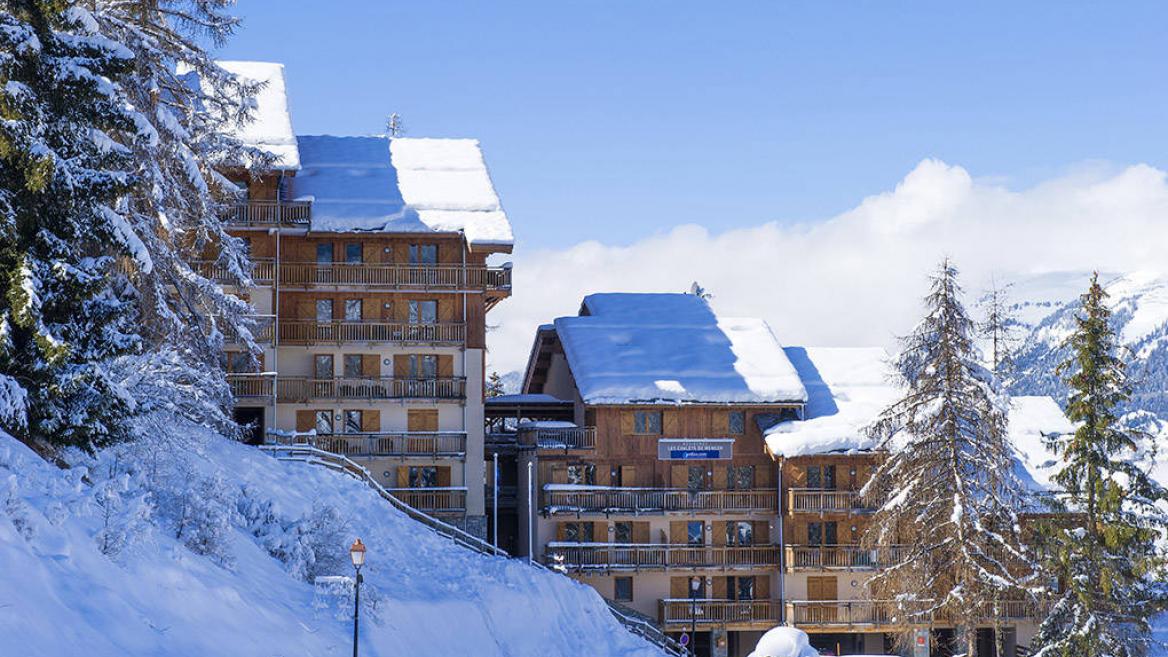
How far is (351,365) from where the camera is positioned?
167 feet

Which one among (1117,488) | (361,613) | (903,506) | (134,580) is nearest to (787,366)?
(903,506)

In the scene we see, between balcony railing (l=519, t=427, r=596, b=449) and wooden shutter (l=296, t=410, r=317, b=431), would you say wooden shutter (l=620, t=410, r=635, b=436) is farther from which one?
wooden shutter (l=296, t=410, r=317, b=431)

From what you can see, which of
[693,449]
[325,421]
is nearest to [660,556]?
[693,449]

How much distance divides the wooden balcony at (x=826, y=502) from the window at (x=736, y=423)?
3.44m

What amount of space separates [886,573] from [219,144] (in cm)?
2475

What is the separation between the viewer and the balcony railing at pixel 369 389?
49.6 meters

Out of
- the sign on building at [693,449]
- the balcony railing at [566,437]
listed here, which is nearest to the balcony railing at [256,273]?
the balcony railing at [566,437]

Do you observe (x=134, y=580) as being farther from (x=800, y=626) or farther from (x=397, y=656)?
(x=800, y=626)

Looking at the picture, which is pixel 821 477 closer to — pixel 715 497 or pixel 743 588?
pixel 715 497

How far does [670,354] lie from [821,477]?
773 cm

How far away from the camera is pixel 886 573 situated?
43.1m

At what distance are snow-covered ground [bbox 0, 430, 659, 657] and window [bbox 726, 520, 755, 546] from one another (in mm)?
15857

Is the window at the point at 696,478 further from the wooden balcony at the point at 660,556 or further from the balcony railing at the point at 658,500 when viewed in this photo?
the wooden balcony at the point at 660,556

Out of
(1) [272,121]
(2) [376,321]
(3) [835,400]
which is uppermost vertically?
(1) [272,121]
